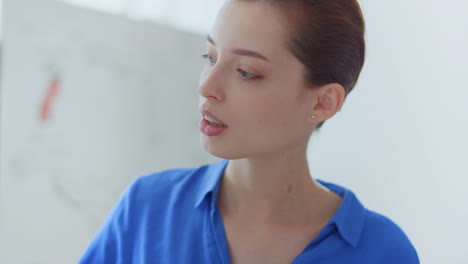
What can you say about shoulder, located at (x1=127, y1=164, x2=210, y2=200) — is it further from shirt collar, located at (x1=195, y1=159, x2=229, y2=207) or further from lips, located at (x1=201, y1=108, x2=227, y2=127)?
lips, located at (x1=201, y1=108, x2=227, y2=127)

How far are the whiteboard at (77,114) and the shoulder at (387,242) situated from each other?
3.09 ft

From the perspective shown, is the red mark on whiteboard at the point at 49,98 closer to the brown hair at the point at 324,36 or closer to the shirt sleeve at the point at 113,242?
the shirt sleeve at the point at 113,242

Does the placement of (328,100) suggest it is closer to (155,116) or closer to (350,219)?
(350,219)

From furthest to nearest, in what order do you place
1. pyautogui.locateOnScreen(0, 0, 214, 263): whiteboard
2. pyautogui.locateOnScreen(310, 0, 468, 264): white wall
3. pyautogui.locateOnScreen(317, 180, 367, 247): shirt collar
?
pyautogui.locateOnScreen(0, 0, 214, 263): whiteboard < pyautogui.locateOnScreen(310, 0, 468, 264): white wall < pyautogui.locateOnScreen(317, 180, 367, 247): shirt collar

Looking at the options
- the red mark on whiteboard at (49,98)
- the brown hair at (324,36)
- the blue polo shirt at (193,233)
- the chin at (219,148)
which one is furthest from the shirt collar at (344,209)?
the red mark on whiteboard at (49,98)

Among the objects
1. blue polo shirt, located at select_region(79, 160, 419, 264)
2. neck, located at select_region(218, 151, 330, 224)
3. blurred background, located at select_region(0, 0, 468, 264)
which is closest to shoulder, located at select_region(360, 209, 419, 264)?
blue polo shirt, located at select_region(79, 160, 419, 264)

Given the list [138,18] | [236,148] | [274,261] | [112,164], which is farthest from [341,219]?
[138,18]

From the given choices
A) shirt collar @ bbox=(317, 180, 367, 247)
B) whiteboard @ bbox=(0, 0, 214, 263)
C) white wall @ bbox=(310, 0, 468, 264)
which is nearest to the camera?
shirt collar @ bbox=(317, 180, 367, 247)

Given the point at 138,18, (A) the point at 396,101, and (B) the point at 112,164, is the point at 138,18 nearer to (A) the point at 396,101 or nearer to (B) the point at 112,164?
(B) the point at 112,164

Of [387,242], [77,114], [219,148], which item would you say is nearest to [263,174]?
[219,148]

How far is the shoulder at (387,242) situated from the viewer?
957 mm

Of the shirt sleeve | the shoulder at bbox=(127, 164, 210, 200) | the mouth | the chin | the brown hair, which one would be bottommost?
the shirt sleeve

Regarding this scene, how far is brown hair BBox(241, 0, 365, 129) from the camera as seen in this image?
851 mm

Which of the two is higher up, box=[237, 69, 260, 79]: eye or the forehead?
the forehead
